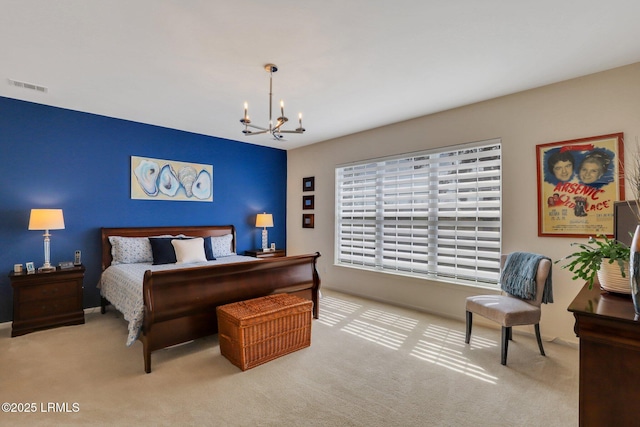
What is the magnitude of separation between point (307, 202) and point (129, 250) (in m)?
3.01

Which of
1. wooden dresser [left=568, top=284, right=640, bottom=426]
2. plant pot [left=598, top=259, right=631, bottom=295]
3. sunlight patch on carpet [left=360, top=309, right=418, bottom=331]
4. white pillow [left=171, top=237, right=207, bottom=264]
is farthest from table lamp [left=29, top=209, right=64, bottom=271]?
plant pot [left=598, top=259, right=631, bottom=295]

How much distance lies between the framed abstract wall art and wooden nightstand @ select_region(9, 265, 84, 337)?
1.39 m

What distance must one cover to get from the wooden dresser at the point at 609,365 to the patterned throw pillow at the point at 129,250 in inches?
181

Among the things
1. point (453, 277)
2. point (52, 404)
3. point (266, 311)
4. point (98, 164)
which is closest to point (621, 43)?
point (453, 277)

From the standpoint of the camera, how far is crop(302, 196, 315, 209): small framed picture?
577 centimetres

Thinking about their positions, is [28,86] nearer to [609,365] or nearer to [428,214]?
[428,214]

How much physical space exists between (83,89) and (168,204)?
1.93 metres

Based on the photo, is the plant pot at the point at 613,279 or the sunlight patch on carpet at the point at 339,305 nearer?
the plant pot at the point at 613,279

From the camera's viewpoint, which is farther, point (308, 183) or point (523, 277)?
point (308, 183)

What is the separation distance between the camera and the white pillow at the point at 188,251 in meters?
4.15

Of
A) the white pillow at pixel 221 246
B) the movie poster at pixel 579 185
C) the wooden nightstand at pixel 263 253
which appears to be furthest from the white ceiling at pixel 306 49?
the wooden nightstand at pixel 263 253

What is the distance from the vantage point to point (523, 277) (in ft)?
9.43

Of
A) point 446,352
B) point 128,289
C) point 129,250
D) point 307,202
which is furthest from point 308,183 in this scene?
point 446,352

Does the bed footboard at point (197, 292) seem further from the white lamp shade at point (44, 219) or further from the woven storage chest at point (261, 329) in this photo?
the white lamp shade at point (44, 219)
